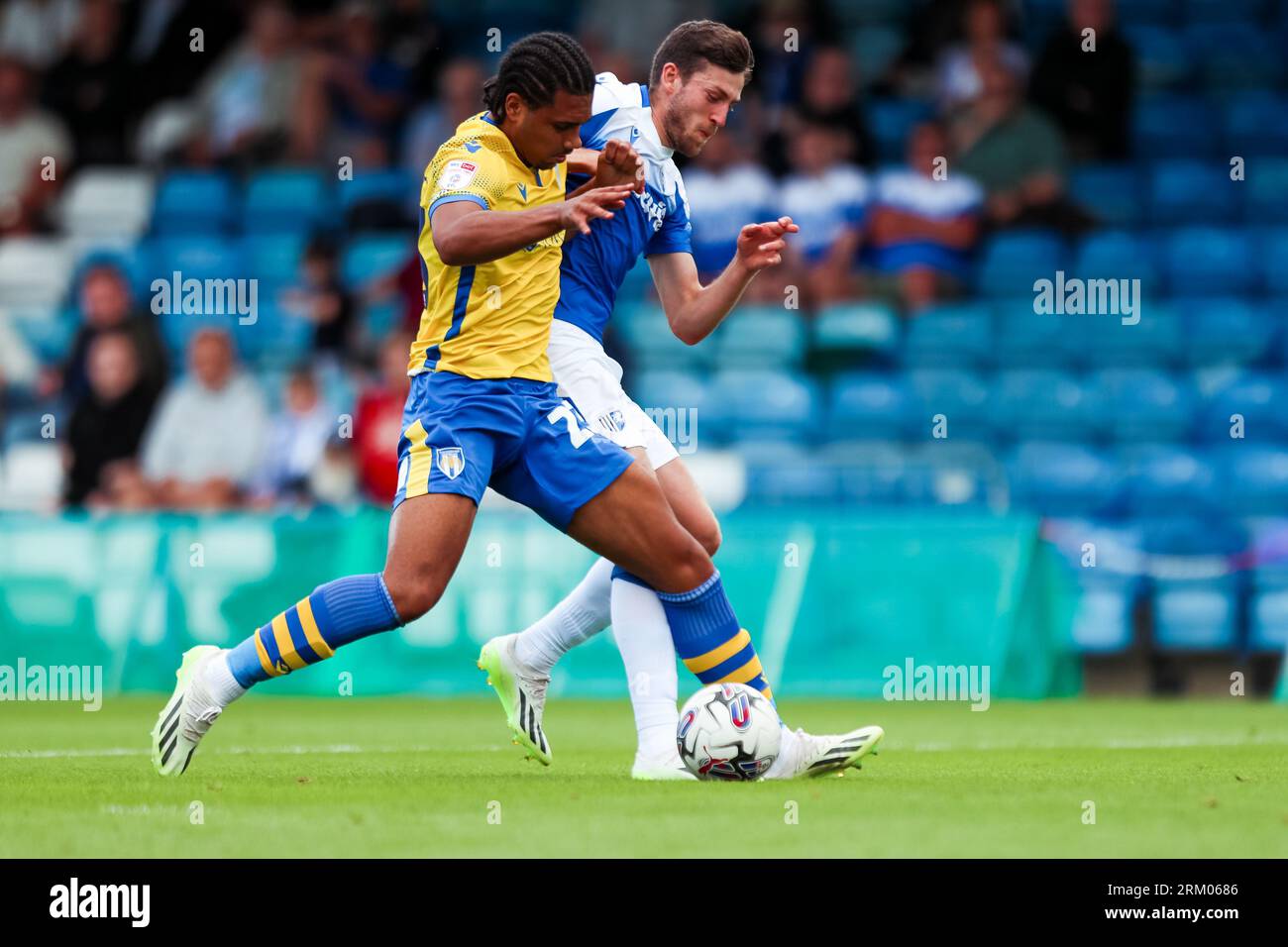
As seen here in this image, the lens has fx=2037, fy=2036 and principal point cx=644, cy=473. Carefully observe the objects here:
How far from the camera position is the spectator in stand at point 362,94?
53.7 feet

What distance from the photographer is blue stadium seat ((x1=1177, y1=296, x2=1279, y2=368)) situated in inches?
548

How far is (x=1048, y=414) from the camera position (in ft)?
43.9

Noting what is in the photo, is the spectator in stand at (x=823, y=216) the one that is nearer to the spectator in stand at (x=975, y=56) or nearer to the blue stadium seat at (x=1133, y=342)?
the spectator in stand at (x=975, y=56)

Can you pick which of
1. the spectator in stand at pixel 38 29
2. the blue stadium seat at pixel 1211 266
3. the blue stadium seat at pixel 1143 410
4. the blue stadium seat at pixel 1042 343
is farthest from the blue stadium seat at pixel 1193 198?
the spectator in stand at pixel 38 29

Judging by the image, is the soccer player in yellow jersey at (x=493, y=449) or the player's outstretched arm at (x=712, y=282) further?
the player's outstretched arm at (x=712, y=282)

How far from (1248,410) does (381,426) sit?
562 centimetres

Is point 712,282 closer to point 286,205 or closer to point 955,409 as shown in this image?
point 955,409

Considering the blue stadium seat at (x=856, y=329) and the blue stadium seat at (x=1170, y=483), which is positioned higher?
the blue stadium seat at (x=856, y=329)

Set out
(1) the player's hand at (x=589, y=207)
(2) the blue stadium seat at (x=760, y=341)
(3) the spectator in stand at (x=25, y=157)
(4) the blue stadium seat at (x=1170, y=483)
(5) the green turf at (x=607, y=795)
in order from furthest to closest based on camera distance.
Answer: (3) the spectator in stand at (x=25, y=157) → (2) the blue stadium seat at (x=760, y=341) → (4) the blue stadium seat at (x=1170, y=483) → (1) the player's hand at (x=589, y=207) → (5) the green turf at (x=607, y=795)

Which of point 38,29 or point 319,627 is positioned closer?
point 319,627

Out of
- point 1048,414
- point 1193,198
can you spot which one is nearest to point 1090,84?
point 1193,198

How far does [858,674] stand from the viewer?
11.5 meters

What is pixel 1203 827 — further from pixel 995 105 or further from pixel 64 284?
pixel 64 284

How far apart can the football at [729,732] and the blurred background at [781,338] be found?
515cm
